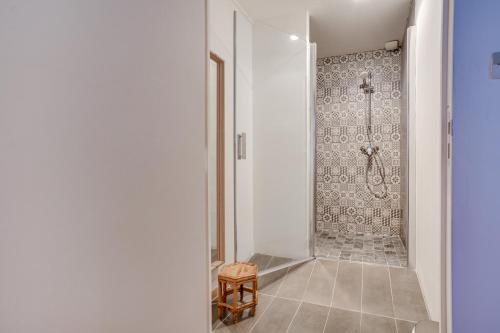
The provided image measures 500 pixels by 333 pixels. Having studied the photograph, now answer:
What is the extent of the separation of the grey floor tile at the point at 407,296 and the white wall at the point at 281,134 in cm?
86

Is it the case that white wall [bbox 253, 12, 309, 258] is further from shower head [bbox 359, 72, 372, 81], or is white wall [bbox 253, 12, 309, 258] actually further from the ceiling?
shower head [bbox 359, 72, 372, 81]

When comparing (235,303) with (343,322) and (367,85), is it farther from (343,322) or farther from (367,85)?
(367,85)

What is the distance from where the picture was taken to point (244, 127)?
2.87 m

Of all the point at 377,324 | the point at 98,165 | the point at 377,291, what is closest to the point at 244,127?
the point at 377,291

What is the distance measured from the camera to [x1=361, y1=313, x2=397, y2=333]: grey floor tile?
69.5 inches

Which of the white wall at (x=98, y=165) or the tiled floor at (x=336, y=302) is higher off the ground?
the white wall at (x=98, y=165)

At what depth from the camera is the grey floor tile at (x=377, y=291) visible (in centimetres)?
200

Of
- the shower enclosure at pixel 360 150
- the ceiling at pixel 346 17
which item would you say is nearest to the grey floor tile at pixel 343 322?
the shower enclosure at pixel 360 150

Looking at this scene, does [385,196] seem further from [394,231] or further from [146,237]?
[146,237]

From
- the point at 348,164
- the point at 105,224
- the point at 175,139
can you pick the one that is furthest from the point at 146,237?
the point at 348,164

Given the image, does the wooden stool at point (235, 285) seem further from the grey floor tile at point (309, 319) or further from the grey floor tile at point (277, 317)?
the grey floor tile at point (309, 319)

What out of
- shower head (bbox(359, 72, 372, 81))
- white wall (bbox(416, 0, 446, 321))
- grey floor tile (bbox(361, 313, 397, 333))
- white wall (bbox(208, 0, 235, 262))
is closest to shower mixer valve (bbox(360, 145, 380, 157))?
shower head (bbox(359, 72, 372, 81))

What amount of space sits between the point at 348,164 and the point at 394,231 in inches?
41.8

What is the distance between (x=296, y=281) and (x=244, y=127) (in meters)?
1.50
